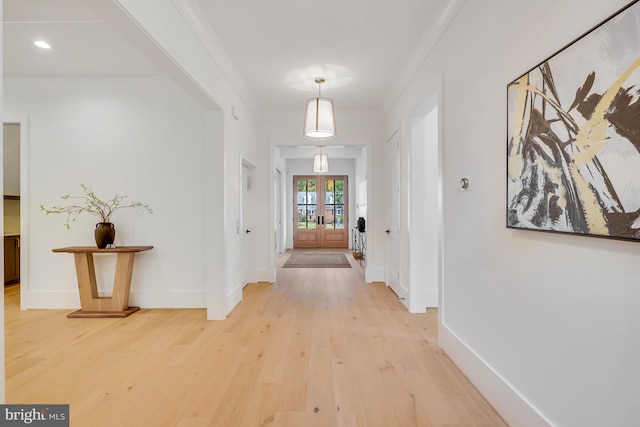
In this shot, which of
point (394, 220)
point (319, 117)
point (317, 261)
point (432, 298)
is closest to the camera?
point (432, 298)

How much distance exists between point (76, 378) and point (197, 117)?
285cm

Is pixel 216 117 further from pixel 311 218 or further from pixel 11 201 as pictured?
pixel 311 218

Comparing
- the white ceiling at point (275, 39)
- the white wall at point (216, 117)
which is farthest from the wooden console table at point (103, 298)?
the white ceiling at point (275, 39)

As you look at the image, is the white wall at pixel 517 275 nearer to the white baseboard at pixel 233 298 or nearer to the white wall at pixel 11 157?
the white baseboard at pixel 233 298

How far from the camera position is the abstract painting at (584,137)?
1.11 metres

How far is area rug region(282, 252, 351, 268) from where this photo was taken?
7242 mm

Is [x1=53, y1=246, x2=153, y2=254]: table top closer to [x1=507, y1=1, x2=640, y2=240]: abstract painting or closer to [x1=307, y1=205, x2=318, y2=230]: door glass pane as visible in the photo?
[x1=507, y1=1, x2=640, y2=240]: abstract painting

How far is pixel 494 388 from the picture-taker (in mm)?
1984

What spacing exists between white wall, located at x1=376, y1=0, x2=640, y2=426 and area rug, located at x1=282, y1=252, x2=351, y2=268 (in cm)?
454

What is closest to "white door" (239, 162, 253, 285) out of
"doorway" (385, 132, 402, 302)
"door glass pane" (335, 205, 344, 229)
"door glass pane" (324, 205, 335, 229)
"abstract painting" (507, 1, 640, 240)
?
"doorway" (385, 132, 402, 302)

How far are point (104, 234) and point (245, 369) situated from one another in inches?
93.6

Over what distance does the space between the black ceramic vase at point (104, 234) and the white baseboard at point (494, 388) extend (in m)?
3.59

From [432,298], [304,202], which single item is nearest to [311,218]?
[304,202]

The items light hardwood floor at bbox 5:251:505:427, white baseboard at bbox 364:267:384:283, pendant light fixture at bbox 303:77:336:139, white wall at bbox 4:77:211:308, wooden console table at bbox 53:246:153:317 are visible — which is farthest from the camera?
white baseboard at bbox 364:267:384:283
